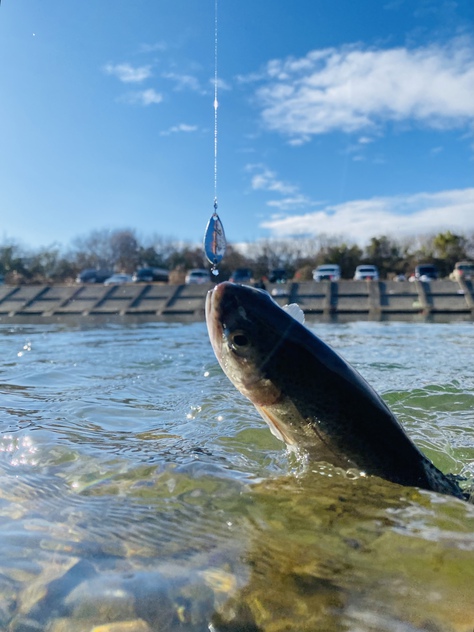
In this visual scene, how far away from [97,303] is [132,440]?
66.0 feet

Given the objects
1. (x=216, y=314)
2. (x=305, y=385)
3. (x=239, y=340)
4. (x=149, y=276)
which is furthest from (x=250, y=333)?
(x=149, y=276)

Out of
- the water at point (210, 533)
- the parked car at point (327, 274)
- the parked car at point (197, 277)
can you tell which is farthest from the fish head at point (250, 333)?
the parked car at point (327, 274)

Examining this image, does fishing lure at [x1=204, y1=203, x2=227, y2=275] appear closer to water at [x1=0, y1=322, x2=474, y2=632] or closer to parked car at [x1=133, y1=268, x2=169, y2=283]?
water at [x1=0, y1=322, x2=474, y2=632]

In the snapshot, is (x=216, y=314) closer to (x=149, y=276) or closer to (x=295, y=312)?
(x=295, y=312)

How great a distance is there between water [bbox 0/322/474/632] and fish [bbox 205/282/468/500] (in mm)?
136

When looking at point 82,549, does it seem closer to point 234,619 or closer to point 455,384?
point 234,619

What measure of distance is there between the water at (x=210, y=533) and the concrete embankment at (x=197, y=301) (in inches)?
627

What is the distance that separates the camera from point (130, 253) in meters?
66.2

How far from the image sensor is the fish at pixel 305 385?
221 cm

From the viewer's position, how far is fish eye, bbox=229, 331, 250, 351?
2.21 metres

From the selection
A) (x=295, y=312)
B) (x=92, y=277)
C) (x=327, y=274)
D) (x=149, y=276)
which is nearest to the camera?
(x=295, y=312)

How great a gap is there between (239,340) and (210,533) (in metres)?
0.78

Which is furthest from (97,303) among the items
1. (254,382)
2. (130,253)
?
(130,253)

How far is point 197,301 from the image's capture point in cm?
2248
